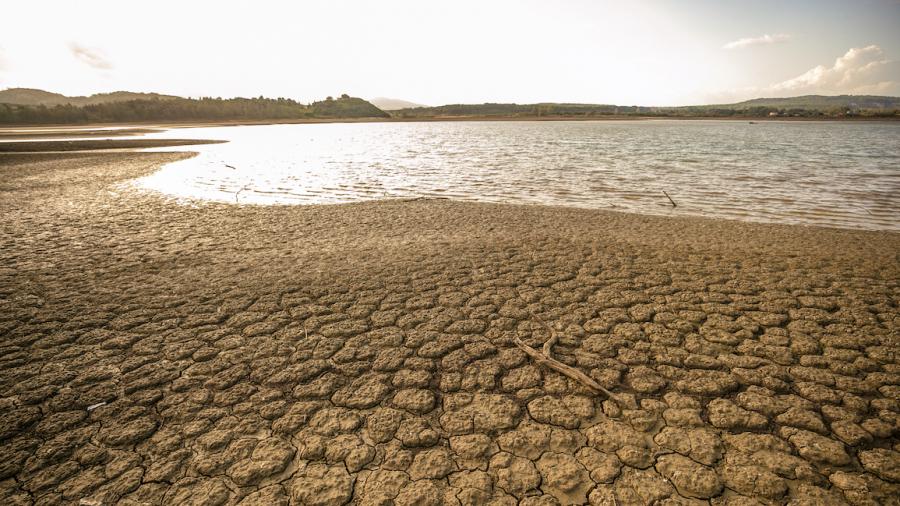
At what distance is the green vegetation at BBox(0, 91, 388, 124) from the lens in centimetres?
7025

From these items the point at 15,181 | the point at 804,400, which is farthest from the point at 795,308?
the point at 15,181

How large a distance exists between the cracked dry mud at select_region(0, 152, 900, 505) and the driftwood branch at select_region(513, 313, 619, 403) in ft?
0.26

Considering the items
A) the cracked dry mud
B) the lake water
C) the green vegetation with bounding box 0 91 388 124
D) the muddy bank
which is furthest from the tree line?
the cracked dry mud

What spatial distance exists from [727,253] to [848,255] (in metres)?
1.98

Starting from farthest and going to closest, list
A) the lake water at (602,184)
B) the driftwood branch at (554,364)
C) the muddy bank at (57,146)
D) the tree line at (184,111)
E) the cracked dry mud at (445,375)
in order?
the tree line at (184,111) < the muddy bank at (57,146) < the lake water at (602,184) < the driftwood branch at (554,364) < the cracked dry mud at (445,375)

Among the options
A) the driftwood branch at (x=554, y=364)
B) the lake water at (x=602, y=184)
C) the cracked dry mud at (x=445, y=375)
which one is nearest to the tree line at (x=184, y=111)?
the lake water at (x=602, y=184)

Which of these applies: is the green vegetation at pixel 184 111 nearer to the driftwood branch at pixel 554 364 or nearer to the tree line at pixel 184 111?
the tree line at pixel 184 111

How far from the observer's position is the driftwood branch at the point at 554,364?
325cm

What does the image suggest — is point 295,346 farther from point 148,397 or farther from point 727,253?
point 727,253

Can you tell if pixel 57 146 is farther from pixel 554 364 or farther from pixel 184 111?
pixel 184 111

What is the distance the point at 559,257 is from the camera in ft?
22.0

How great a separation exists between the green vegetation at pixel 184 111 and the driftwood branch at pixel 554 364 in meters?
101

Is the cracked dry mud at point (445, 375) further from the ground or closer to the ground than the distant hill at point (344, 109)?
closer to the ground

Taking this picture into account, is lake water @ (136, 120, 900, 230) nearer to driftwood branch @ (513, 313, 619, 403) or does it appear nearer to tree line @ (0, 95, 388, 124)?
driftwood branch @ (513, 313, 619, 403)
